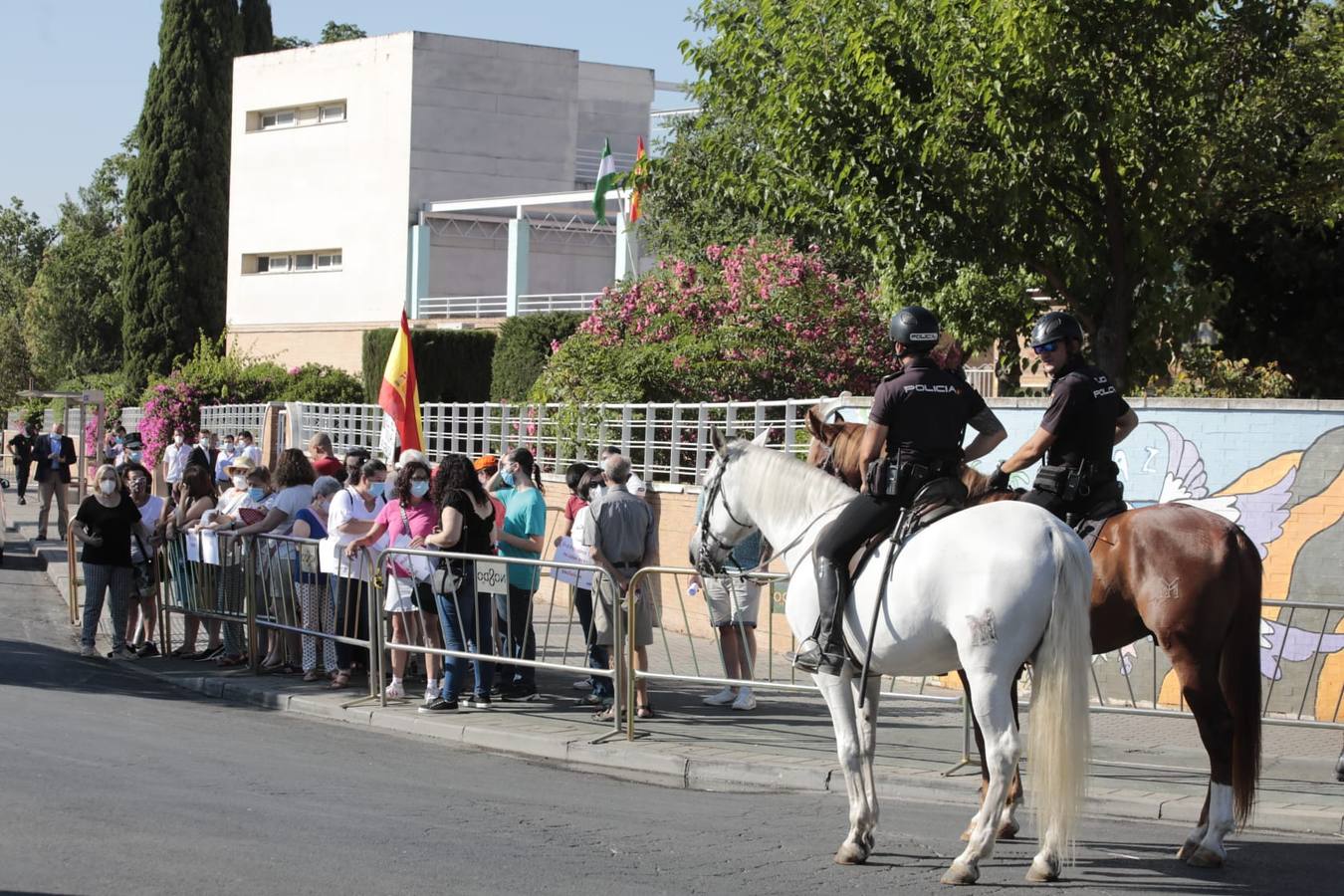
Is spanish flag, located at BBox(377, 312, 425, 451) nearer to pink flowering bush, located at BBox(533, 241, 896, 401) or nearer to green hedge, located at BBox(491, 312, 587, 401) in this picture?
pink flowering bush, located at BBox(533, 241, 896, 401)

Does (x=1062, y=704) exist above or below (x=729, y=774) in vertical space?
above

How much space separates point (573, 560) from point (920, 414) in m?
7.30

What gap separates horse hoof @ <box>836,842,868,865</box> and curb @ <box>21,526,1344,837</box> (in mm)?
1229

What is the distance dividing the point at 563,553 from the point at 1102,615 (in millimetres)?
6739

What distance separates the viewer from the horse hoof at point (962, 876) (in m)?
7.14

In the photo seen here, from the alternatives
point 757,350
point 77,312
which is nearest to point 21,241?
point 77,312

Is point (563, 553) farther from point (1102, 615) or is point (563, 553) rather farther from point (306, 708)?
point (1102, 615)

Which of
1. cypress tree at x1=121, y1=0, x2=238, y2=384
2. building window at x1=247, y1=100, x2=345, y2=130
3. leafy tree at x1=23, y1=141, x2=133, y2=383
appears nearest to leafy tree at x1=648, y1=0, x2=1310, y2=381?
building window at x1=247, y1=100, x2=345, y2=130

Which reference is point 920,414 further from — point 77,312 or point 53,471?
point 77,312

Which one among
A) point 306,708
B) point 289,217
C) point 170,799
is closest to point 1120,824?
point 170,799

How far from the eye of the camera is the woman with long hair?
40.7 ft

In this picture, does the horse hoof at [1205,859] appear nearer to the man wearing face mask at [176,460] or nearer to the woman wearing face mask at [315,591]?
the woman wearing face mask at [315,591]

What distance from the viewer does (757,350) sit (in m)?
23.7

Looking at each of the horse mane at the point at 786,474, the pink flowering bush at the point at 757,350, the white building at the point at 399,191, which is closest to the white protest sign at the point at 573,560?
the horse mane at the point at 786,474
